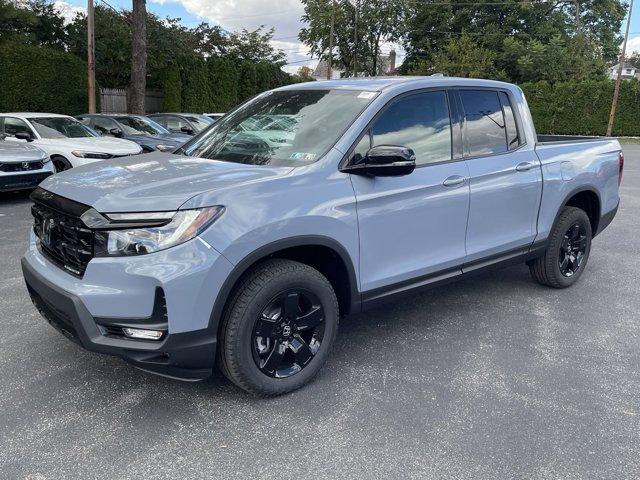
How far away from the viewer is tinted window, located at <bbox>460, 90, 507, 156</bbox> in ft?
13.3

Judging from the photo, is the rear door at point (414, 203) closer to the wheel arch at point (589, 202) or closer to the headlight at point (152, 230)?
the headlight at point (152, 230)

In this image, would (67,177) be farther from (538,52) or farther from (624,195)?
(538,52)

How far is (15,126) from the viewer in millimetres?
10250

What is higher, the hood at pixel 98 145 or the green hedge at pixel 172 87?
the green hedge at pixel 172 87

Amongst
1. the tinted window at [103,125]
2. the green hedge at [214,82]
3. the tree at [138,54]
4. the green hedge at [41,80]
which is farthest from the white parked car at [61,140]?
the green hedge at [214,82]

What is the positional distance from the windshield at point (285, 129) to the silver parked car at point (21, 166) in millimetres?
5848

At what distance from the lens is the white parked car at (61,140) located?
9.73 meters

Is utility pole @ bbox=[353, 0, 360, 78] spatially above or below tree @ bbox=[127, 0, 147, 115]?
above

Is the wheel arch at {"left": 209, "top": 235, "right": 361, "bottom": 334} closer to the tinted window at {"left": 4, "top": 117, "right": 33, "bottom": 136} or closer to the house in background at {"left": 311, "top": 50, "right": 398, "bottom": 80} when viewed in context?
the tinted window at {"left": 4, "top": 117, "right": 33, "bottom": 136}

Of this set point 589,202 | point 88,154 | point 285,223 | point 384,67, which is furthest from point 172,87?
point 384,67

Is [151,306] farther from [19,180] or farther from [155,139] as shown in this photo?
[155,139]

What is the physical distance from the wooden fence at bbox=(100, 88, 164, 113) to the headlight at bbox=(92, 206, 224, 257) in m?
21.6

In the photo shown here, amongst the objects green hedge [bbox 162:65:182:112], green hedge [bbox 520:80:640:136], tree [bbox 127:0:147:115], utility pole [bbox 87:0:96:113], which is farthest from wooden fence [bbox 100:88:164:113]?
green hedge [bbox 520:80:640:136]

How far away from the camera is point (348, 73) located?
42500 millimetres
